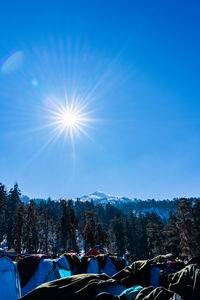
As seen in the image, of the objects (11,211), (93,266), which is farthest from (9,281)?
(11,211)

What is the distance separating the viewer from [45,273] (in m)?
6.06

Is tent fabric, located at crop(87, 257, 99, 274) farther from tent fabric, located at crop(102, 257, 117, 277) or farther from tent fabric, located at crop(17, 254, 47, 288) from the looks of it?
A: tent fabric, located at crop(17, 254, 47, 288)

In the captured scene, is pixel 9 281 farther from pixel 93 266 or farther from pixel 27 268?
pixel 93 266

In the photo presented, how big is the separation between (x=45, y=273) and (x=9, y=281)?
1.19m

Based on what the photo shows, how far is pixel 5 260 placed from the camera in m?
5.45

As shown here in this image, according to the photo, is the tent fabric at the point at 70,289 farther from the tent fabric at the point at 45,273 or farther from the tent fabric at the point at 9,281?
the tent fabric at the point at 45,273

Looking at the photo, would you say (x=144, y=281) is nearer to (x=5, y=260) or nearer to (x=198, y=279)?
(x=198, y=279)

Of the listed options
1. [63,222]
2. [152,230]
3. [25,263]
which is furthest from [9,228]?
[25,263]

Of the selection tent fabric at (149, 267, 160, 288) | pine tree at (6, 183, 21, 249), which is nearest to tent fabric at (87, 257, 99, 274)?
tent fabric at (149, 267, 160, 288)

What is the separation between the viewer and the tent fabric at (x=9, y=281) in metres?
4.98

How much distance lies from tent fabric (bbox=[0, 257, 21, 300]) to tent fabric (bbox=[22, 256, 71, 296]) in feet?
1.88

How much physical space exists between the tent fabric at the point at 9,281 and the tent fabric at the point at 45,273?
22.6 inches

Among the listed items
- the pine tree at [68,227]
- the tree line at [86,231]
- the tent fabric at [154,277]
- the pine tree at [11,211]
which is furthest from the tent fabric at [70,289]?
the pine tree at [11,211]

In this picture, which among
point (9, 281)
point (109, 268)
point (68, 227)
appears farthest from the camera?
point (68, 227)
